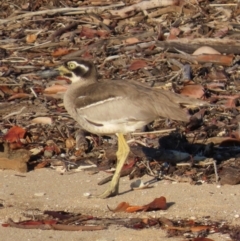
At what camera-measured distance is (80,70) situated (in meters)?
8.92

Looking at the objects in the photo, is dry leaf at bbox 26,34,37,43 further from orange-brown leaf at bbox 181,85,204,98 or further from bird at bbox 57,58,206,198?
bird at bbox 57,58,206,198

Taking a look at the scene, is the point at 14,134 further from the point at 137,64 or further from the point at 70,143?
the point at 137,64

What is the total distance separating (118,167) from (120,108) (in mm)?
525

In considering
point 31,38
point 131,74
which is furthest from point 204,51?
point 31,38

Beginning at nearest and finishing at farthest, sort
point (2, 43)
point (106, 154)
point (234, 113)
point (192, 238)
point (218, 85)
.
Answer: point (192, 238), point (106, 154), point (234, 113), point (218, 85), point (2, 43)

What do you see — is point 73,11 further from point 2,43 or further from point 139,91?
point 139,91

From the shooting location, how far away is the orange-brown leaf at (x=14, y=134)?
9883mm

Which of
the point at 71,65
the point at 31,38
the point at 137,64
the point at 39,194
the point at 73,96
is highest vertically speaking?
the point at 71,65

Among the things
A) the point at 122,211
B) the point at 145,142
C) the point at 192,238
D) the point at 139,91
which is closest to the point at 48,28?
the point at 145,142

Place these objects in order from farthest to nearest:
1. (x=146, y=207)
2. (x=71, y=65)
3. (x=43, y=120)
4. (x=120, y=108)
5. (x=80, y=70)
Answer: (x=43, y=120), (x=71, y=65), (x=80, y=70), (x=120, y=108), (x=146, y=207)

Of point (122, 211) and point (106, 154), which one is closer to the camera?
point (122, 211)

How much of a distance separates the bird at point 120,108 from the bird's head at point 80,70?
0.13 m

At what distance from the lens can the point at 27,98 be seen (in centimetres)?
1109

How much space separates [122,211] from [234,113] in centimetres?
277
